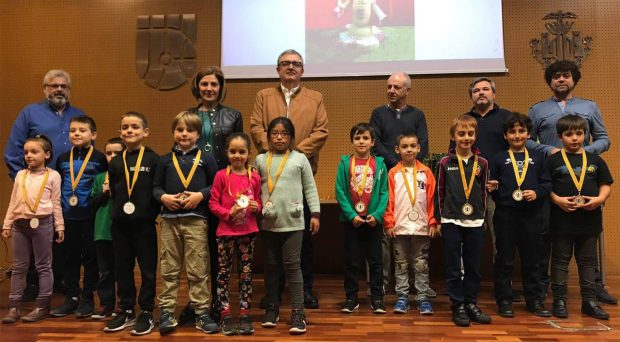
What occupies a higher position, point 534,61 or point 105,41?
point 105,41

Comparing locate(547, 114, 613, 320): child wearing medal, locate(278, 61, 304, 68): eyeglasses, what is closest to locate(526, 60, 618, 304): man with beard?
locate(547, 114, 613, 320): child wearing medal

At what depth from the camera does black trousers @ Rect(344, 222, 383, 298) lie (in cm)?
331

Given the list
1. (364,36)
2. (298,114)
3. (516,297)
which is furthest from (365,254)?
→ (364,36)

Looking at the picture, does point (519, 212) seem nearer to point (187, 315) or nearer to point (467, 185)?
point (467, 185)

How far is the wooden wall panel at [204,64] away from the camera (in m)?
4.75

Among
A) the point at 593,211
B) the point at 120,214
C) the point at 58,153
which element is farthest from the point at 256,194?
the point at 593,211

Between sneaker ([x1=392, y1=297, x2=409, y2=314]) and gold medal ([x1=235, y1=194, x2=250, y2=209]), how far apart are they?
1.23m

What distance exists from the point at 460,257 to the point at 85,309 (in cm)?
241

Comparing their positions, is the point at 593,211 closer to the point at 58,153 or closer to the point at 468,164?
the point at 468,164

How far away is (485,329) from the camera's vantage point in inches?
115

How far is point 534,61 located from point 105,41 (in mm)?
4283

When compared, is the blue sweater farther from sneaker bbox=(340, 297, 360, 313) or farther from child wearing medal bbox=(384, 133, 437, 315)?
child wearing medal bbox=(384, 133, 437, 315)

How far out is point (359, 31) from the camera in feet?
16.0

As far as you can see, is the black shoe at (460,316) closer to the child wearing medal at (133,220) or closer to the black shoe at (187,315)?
the black shoe at (187,315)
